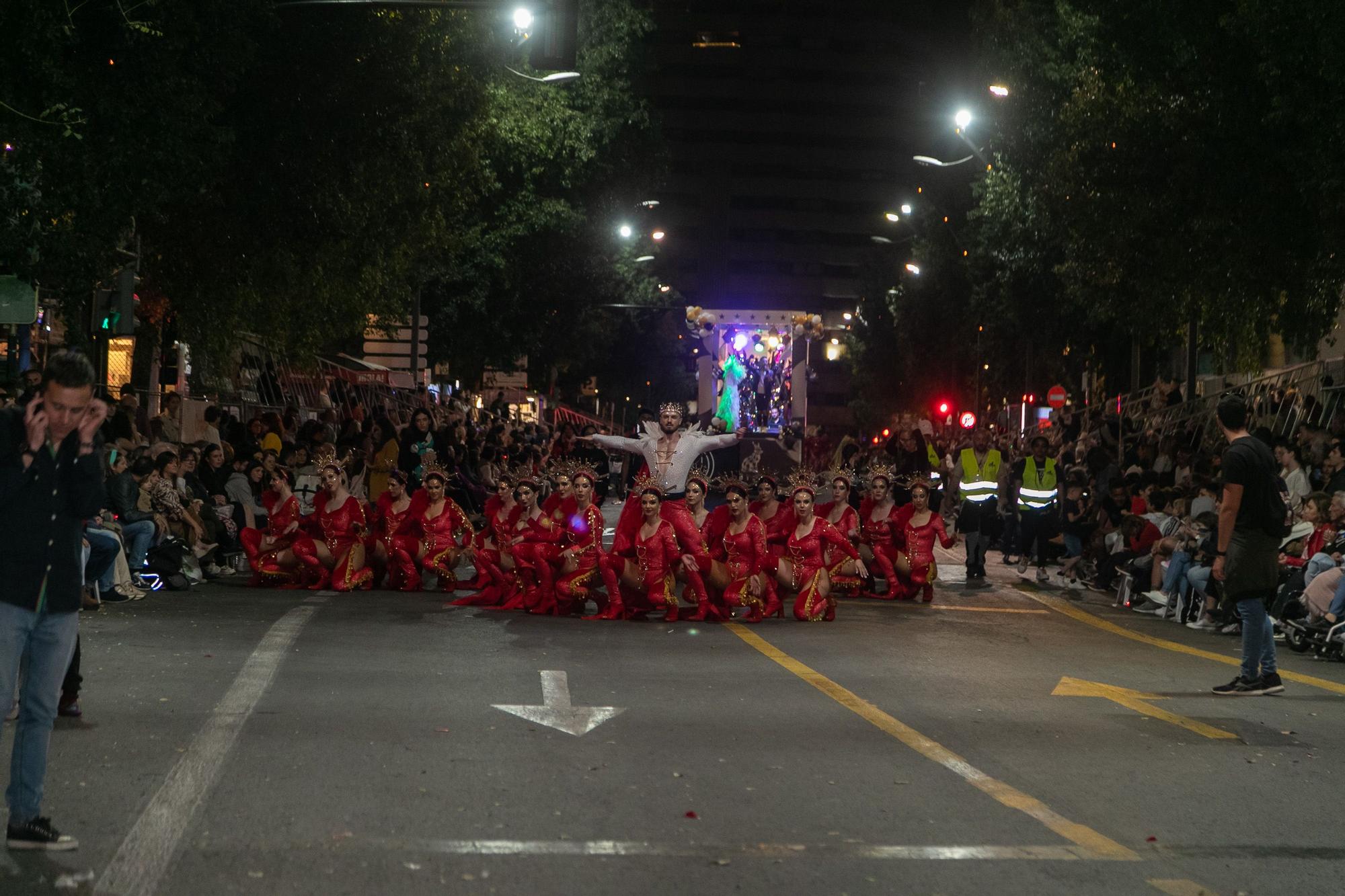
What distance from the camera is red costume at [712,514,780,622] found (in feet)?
48.6

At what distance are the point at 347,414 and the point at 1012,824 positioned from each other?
29.7 meters

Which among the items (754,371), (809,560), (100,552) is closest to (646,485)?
(809,560)

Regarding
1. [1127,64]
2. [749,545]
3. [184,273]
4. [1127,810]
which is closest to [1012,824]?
[1127,810]

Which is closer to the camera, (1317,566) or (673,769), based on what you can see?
(673,769)

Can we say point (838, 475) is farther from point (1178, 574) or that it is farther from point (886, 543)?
point (1178, 574)

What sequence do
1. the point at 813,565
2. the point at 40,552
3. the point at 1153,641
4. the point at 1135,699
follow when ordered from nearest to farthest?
the point at 40,552 < the point at 1135,699 < the point at 1153,641 < the point at 813,565

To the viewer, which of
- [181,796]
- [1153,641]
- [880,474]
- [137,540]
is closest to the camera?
[181,796]

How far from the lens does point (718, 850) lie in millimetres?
6090

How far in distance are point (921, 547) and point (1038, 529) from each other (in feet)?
12.6

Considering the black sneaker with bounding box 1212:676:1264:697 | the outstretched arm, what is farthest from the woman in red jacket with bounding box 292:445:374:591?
the black sneaker with bounding box 1212:676:1264:697

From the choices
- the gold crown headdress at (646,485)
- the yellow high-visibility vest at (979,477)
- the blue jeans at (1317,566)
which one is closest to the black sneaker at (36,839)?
the gold crown headdress at (646,485)

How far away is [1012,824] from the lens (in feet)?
21.7

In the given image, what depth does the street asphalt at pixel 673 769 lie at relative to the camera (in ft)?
19.0

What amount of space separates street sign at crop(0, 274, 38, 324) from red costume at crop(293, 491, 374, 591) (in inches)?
128
